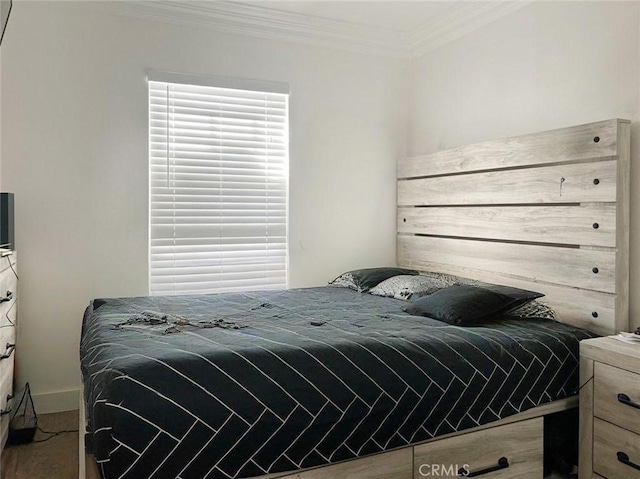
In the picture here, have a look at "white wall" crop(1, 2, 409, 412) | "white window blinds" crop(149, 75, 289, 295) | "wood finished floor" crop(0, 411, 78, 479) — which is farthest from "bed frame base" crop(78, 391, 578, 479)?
"white window blinds" crop(149, 75, 289, 295)

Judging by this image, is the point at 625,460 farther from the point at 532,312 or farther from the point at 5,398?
the point at 5,398

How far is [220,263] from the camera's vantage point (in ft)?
12.2

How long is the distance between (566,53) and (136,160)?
8.71 feet

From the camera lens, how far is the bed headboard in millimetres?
2500

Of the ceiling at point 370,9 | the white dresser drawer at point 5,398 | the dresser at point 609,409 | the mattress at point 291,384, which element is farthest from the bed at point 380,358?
the ceiling at point 370,9

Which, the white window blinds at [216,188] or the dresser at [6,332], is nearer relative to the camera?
the dresser at [6,332]

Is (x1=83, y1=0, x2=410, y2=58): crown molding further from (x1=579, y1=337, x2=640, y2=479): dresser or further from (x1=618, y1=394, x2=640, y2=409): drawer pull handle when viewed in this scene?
(x1=618, y1=394, x2=640, y2=409): drawer pull handle

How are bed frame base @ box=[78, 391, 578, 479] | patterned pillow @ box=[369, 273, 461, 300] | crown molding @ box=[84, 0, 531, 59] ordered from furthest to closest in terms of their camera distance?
crown molding @ box=[84, 0, 531, 59]
patterned pillow @ box=[369, 273, 461, 300]
bed frame base @ box=[78, 391, 578, 479]

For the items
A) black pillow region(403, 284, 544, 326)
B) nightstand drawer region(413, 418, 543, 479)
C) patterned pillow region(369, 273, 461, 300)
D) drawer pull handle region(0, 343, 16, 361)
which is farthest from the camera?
patterned pillow region(369, 273, 461, 300)

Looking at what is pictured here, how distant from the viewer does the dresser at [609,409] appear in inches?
79.5

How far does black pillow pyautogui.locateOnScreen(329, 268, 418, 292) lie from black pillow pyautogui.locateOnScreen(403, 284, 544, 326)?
0.76 metres

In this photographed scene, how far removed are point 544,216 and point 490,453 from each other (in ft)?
4.43

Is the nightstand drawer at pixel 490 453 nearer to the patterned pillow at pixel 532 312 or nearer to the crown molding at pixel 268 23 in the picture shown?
the patterned pillow at pixel 532 312

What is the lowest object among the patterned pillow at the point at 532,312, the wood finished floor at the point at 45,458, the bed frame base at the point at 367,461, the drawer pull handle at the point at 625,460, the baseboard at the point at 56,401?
the wood finished floor at the point at 45,458
